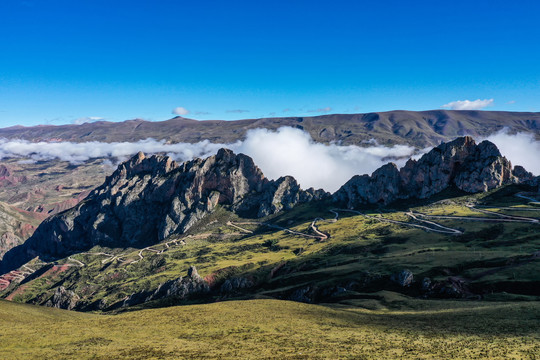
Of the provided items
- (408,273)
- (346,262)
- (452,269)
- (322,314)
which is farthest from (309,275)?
(322,314)

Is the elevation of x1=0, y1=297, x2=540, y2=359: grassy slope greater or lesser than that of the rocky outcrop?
greater

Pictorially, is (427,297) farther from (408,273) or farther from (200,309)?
(200,309)

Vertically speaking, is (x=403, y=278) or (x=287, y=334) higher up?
(x=287, y=334)

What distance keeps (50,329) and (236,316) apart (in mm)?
46099

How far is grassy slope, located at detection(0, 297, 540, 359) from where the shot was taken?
62.3m

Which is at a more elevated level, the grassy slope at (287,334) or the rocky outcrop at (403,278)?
the grassy slope at (287,334)

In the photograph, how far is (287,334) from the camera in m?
77.9

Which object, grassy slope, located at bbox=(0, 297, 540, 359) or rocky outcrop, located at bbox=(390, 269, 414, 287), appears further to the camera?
rocky outcrop, located at bbox=(390, 269, 414, 287)

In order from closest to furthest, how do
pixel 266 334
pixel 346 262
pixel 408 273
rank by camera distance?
1. pixel 266 334
2. pixel 408 273
3. pixel 346 262

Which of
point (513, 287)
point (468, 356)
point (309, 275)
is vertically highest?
point (468, 356)

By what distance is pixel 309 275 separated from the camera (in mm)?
178250

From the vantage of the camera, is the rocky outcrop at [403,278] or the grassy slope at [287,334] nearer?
the grassy slope at [287,334]

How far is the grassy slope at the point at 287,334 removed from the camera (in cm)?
6228

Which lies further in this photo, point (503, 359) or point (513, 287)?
point (513, 287)
